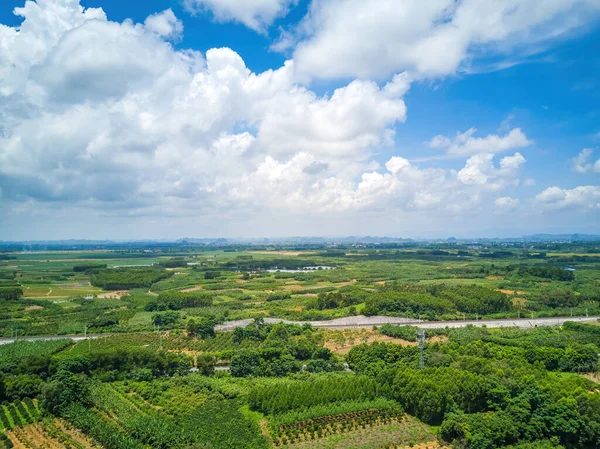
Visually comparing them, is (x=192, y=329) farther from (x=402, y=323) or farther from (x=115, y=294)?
(x=115, y=294)

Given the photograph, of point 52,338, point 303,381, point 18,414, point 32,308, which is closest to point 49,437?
point 18,414

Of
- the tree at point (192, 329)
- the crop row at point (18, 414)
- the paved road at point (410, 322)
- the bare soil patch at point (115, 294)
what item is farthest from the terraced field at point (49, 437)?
the bare soil patch at point (115, 294)

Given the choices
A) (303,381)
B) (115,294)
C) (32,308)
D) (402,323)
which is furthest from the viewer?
(115,294)

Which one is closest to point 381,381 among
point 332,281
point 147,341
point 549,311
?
point 147,341

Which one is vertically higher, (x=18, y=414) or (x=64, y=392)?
(x=64, y=392)

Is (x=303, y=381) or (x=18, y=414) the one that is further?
(x=303, y=381)

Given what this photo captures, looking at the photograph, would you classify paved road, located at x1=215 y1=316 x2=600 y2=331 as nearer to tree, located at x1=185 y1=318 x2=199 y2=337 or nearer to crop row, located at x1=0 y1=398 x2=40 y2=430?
tree, located at x1=185 y1=318 x2=199 y2=337

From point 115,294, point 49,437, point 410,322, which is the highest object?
point 115,294

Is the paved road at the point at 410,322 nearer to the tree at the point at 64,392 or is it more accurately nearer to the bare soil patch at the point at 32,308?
the tree at the point at 64,392

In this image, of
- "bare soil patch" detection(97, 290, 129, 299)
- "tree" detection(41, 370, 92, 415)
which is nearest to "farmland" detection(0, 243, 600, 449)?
"tree" detection(41, 370, 92, 415)

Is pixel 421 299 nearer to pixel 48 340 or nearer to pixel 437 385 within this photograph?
pixel 437 385

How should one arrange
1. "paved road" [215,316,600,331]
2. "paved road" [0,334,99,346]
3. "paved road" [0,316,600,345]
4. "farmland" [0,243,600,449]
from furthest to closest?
"paved road" [215,316,600,331], "paved road" [0,316,600,345], "paved road" [0,334,99,346], "farmland" [0,243,600,449]

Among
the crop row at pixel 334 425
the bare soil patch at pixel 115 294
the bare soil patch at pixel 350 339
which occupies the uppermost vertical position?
the bare soil patch at pixel 115 294
